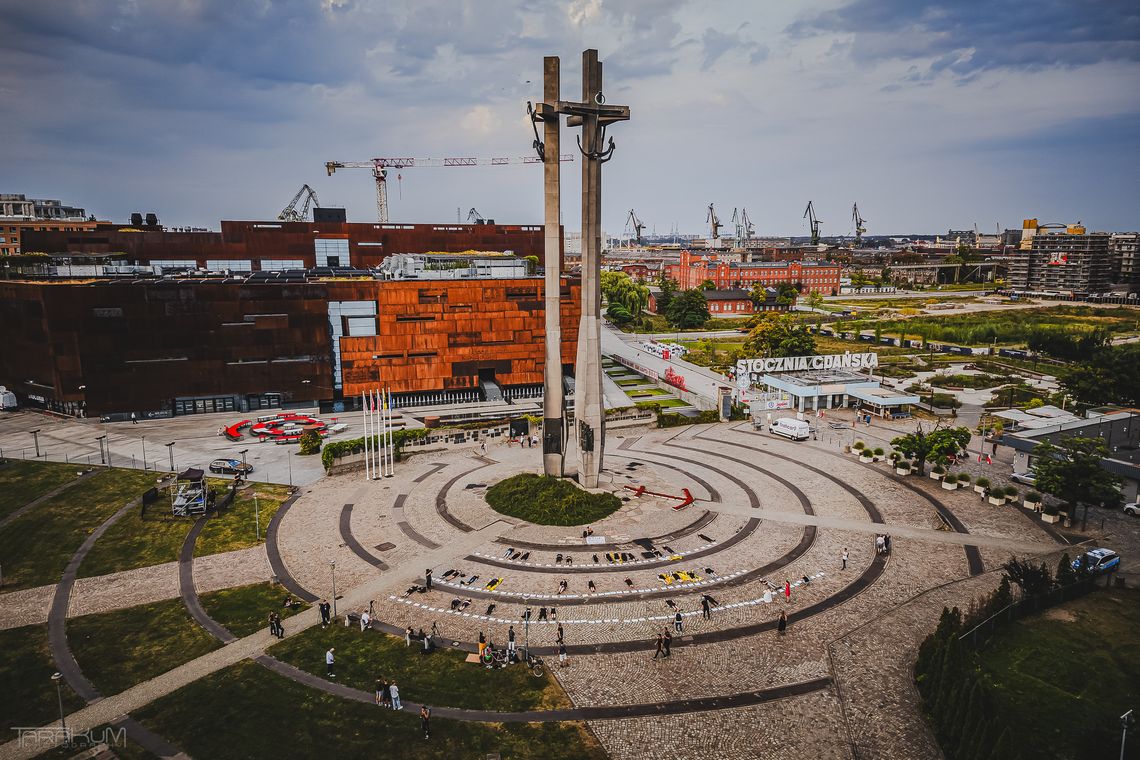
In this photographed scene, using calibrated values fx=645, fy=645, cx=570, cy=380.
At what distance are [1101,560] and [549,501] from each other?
115 feet

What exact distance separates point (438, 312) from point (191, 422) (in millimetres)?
32351

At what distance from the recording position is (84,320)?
75.4m

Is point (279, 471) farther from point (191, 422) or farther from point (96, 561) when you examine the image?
point (191, 422)

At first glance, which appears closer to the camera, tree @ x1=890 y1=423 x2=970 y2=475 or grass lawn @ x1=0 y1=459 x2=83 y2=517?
grass lawn @ x1=0 y1=459 x2=83 y2=517

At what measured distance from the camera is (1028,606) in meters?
34.1

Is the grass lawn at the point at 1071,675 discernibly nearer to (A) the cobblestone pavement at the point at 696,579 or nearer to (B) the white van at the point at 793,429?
(A) the cobblestone pavement at the point at 696,579

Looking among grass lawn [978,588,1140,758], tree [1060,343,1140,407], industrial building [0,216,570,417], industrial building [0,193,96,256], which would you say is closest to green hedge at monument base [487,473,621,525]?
grass lawn [978,588,1140,758]

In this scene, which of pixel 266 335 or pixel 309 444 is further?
pixel 266 335

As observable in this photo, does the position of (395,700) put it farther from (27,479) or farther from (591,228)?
(27,479)

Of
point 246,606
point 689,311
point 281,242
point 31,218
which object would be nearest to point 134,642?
point 246,606

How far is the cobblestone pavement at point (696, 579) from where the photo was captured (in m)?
27.1

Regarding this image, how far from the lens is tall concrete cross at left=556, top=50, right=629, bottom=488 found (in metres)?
48.1

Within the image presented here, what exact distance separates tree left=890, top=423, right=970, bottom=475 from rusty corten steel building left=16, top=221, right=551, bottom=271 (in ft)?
339

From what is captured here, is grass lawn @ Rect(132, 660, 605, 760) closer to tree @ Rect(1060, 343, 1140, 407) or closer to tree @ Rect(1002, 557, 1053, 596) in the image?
tree @ Rect(1002, 557, 1053, 596)
